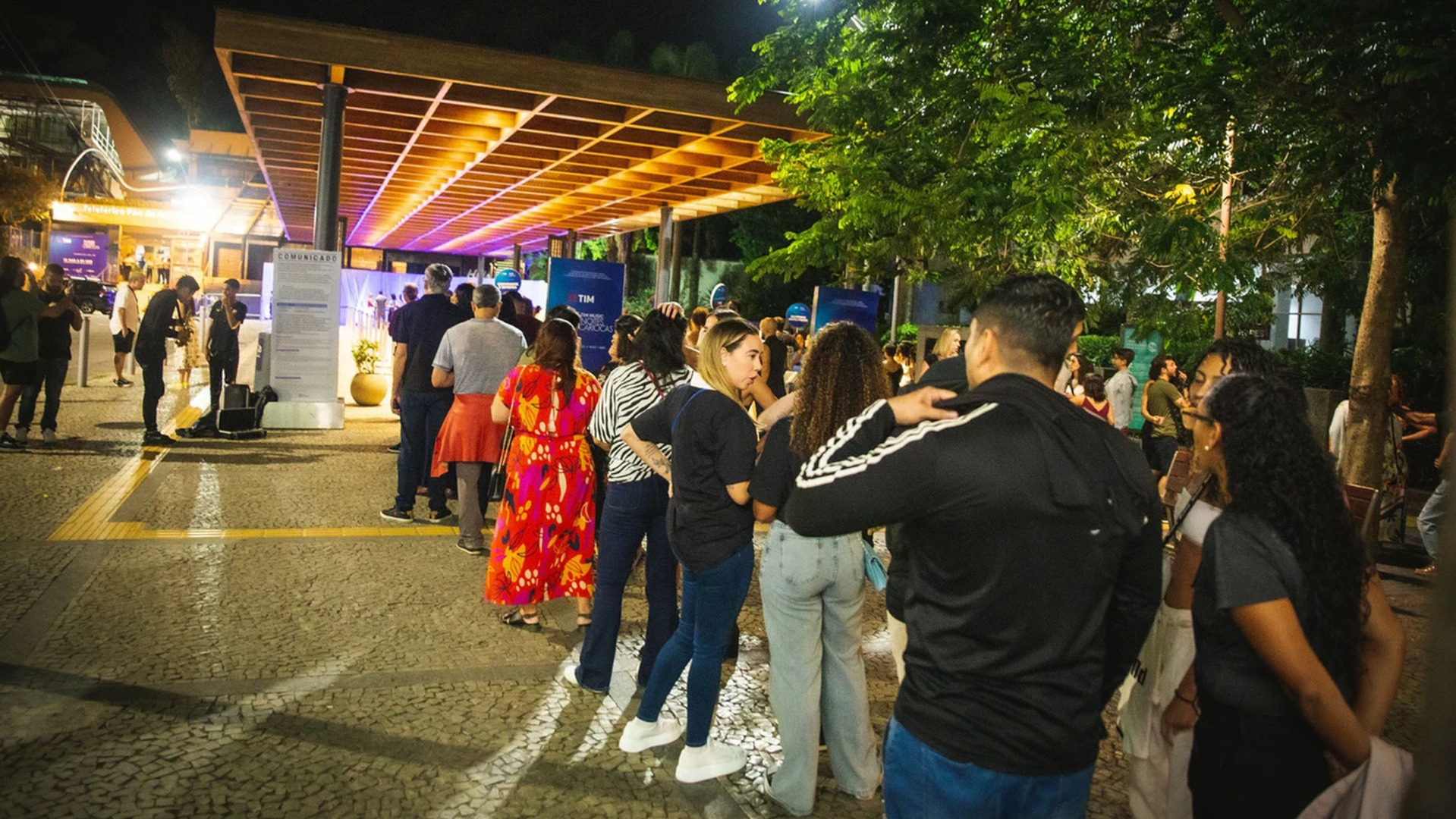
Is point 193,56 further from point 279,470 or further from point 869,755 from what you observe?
point 869,755

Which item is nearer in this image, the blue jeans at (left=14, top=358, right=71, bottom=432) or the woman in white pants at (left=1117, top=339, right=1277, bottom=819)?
the woman in white pants at (left=1117, top=339, right=1277, bottom=819)

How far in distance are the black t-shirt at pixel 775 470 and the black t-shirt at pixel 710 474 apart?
0.56 ft

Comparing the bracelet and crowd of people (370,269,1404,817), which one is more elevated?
crowd of people (370,269,1404,817)

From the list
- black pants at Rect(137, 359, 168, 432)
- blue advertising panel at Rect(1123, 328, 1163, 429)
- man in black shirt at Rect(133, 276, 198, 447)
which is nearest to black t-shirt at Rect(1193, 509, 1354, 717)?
man in black shirt at Rect(133, 276, 198, 447)

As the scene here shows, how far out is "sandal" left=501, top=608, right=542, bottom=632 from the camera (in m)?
5.79

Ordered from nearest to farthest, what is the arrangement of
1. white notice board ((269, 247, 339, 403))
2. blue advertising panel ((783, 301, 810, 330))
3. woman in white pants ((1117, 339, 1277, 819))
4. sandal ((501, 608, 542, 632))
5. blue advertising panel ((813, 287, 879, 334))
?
woman in white pants ((1117, 339, 1277, 819)) → sandal ((501, 608, 542, 632)) → white notice board ((269, 247, 339, 403)) → blue advertising panel ((813, 287, 879, 334)) → blue advertising panel ((783, 301, 810, 330))

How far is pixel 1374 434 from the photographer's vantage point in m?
9.79

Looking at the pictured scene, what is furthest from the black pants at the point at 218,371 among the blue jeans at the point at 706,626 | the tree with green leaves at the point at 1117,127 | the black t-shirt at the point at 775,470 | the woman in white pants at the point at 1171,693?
the woman in white pants at the point at 1171,693

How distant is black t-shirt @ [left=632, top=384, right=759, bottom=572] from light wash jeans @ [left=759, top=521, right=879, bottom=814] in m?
0.18

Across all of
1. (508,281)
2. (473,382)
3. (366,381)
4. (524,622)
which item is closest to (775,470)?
(524,622)

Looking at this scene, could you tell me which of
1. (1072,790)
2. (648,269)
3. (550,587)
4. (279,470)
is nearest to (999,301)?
(1072,790)

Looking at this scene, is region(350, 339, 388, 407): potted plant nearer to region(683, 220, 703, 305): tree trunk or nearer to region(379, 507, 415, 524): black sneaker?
region(379, 507, 415, 524): black sneaker

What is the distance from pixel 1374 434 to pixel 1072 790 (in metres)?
9.40

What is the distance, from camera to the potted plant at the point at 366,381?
1636 centimetres
